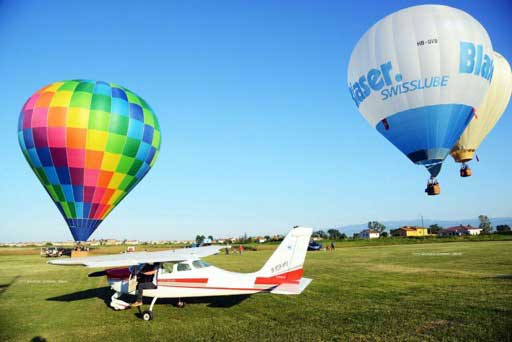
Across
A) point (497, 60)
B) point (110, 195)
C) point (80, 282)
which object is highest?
point (497, 60)

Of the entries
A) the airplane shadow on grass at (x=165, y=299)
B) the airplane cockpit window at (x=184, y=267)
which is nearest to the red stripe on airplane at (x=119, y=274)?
the airplane shadow on grass at (x=165, y=299)

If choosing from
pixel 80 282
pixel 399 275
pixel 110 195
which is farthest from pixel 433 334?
pixel 110 195

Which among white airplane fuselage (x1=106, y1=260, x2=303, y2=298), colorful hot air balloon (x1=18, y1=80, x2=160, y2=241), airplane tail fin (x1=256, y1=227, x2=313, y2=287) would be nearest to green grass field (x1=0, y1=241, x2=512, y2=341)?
white airplane fuselage (x1=106, y1=260, x2=303, y2=298)

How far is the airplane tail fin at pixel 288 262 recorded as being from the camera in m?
12.6

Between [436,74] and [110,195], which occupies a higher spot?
[436,74]

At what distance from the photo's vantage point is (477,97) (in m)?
24.6

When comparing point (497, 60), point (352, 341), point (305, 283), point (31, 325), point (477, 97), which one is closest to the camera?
point (352, 341)

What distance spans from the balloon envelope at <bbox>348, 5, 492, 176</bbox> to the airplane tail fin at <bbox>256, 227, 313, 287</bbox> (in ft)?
54.0

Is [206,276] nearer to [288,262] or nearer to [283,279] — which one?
[283,279]

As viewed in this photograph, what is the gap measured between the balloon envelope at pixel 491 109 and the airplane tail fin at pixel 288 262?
24351 mm

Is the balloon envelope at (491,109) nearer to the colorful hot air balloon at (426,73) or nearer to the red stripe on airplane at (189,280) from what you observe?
the colorful hot air balloon at (426,73)

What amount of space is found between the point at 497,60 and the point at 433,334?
30106 millimetres

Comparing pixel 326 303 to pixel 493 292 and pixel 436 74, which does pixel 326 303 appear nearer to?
pixel 493 292

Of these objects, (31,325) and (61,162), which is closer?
(31,325)
